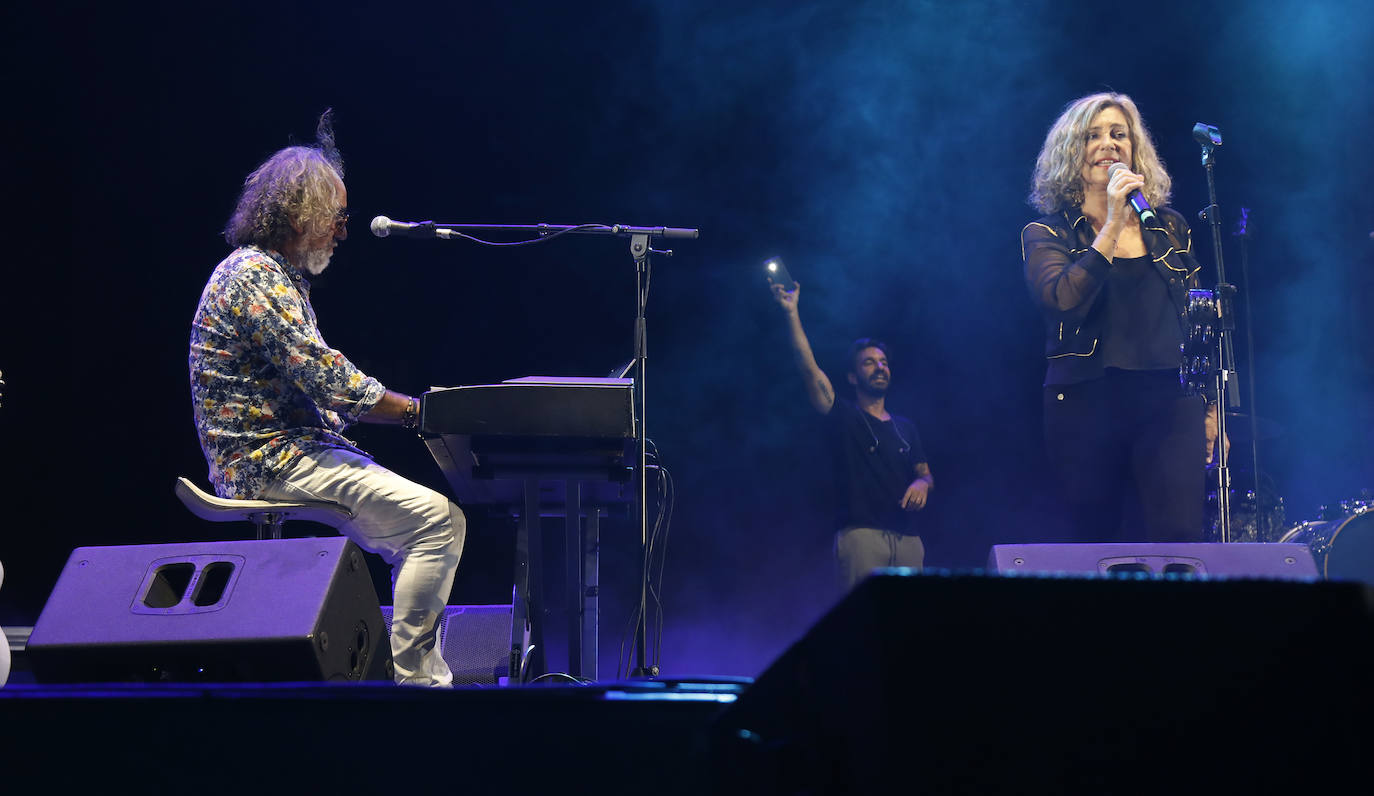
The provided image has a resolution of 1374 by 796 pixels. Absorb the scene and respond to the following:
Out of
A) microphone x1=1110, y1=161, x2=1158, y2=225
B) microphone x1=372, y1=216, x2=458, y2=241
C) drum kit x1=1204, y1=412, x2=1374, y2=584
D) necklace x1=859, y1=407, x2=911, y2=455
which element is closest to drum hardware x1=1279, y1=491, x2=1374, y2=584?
drum kit x1=1204, y1=412, x2=1374, y2=584

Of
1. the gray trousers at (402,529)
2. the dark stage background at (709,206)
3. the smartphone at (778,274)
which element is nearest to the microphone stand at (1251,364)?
the dark stage background at (709,206)

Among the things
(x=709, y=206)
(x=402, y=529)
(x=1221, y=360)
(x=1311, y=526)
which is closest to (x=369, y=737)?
(x=402, y=529)

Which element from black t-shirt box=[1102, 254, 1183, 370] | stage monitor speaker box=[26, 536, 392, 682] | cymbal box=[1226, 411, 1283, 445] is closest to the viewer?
stage monitor speaker box=[26, 536, 392, 682]

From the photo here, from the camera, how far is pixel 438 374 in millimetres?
4598

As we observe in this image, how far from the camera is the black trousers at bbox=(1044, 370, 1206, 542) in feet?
9.76

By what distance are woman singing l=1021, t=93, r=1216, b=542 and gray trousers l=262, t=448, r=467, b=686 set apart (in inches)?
74.6

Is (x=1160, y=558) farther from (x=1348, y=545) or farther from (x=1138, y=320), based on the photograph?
(x=1348, y=545)

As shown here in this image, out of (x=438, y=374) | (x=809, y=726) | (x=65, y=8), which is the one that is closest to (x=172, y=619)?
(x=809, y=726)

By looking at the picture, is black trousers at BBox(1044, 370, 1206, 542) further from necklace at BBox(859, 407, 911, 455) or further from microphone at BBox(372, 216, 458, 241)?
microphone at BBox(372, 216, 458, 241)

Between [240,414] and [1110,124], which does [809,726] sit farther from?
[1110,124]

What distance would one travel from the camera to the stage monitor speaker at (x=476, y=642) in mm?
3324

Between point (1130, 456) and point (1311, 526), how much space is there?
51.8 inches

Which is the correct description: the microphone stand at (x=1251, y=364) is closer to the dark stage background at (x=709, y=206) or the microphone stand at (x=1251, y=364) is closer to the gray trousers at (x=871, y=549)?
the dark stage background at (x=709, y=206)

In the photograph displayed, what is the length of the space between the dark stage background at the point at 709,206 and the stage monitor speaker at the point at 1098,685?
422 cm
